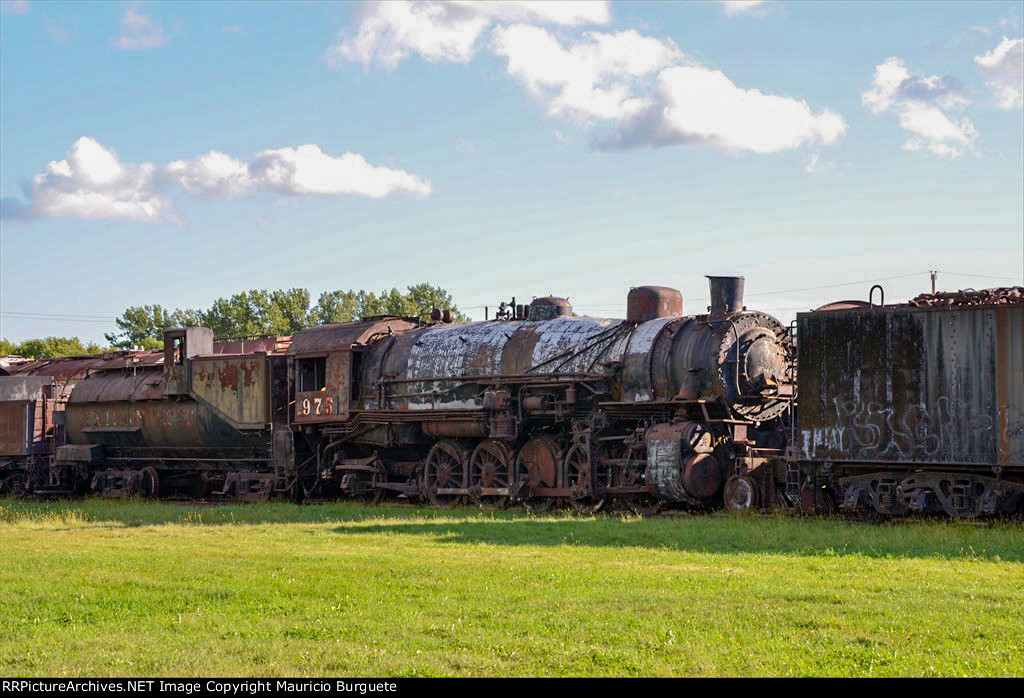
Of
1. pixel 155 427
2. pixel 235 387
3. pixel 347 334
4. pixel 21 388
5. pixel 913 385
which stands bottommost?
pixel 155 427

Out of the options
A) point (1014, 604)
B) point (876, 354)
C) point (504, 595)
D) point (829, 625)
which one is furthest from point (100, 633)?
point (876, 354)

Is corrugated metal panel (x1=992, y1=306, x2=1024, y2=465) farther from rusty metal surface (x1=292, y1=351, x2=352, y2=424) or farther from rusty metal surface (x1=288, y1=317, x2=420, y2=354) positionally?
rusty metal surface (x1=292, y1=351, x2=352, y2=424)

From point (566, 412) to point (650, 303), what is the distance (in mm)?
2835

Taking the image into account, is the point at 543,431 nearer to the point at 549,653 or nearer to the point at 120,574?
the point at 120,574

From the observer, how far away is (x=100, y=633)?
37.5 feet

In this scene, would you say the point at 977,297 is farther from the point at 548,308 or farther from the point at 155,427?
the point at 155,427

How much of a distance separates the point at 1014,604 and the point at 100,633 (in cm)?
855

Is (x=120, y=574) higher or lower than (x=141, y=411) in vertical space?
lower

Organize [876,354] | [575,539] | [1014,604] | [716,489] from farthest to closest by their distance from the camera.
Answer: [716,489]
[876,354]
[575,539]
[1014,604]

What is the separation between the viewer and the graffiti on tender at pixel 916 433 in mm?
19172

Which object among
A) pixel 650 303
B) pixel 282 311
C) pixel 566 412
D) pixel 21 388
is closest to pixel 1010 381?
pixel 650 303

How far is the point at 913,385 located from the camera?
20.2 m

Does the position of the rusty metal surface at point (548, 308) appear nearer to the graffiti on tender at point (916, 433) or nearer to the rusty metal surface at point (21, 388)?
the graffiti on tender at point (916, 433)

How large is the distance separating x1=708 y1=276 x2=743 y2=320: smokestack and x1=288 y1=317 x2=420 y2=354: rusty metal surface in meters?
8.36
